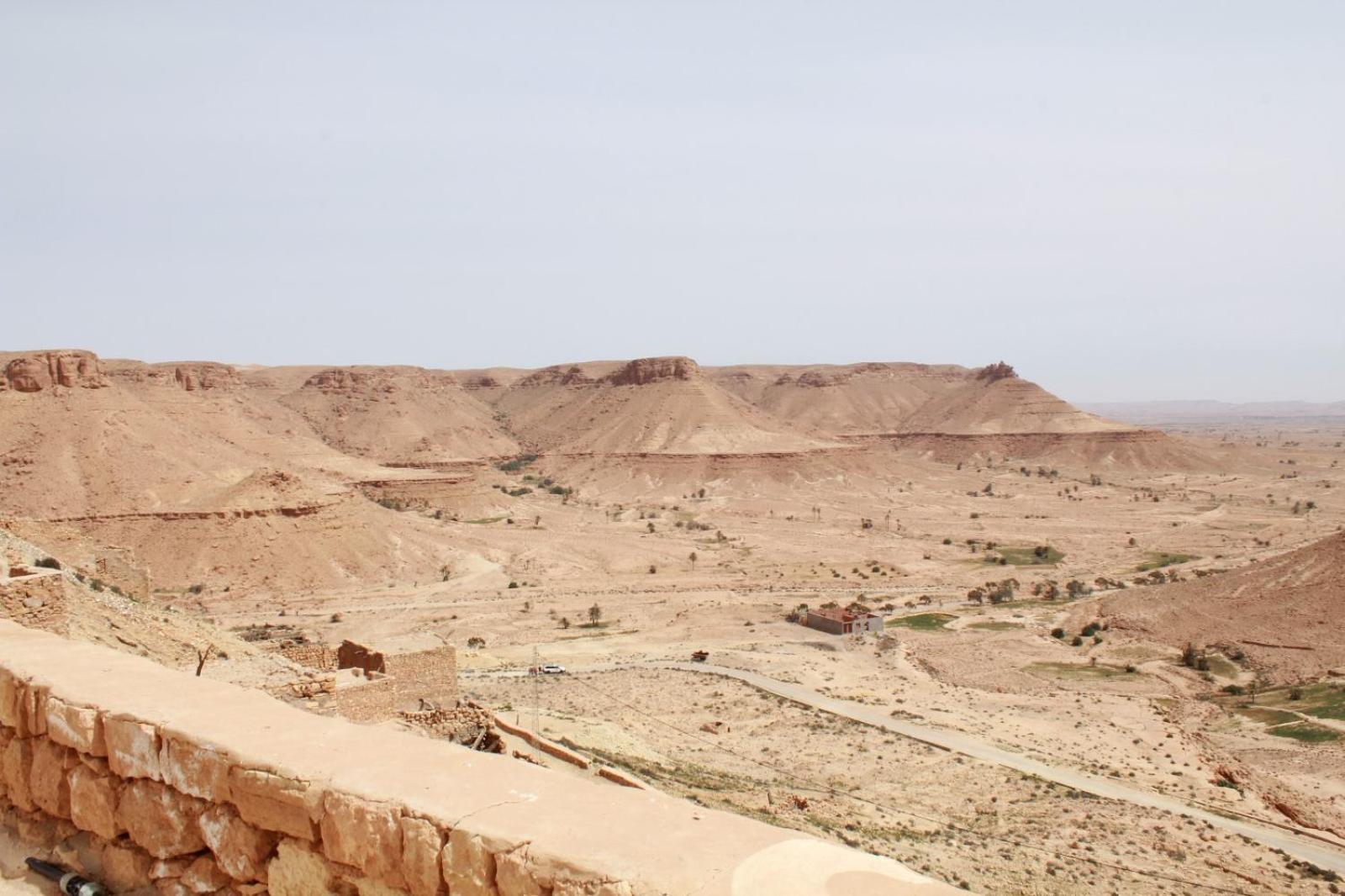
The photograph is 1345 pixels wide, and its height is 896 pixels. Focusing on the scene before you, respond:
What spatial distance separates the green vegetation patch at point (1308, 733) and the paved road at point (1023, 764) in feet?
21.1

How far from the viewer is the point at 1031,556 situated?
198 feet

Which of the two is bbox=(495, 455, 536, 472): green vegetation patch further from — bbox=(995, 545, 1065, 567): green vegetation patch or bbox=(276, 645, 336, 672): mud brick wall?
bbox=(276, 645, 336, 672): mud brick wall

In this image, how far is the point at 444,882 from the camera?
3725 millimetres

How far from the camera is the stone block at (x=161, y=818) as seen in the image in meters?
4.55

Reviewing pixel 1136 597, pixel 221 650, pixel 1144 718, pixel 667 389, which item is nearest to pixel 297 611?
pixel 221 650

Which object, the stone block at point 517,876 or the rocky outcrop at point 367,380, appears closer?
the stone block at point 517,876

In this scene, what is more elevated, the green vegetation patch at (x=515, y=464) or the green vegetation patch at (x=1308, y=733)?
the green vegetation patch at (x=515, y=464)

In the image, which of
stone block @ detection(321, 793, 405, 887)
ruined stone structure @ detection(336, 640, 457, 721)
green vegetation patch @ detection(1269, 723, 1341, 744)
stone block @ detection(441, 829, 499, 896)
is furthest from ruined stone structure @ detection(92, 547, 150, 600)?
green vegetation patch @ detection(1269, 723, 1341, 744)

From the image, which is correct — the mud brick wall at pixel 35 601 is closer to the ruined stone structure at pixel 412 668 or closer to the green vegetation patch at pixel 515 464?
the ruined stone structure at pixel 412 668

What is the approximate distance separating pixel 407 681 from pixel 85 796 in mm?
11428

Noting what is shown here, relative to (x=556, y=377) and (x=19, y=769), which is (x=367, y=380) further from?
(x=19, y=769)

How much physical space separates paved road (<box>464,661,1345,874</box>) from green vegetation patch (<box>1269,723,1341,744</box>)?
21.1 feet

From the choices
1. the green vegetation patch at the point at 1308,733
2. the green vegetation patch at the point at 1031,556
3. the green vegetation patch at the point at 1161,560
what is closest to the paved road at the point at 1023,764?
the green vegetation patch at the point at 1308,733

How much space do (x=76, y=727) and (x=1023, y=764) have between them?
21612 mm
